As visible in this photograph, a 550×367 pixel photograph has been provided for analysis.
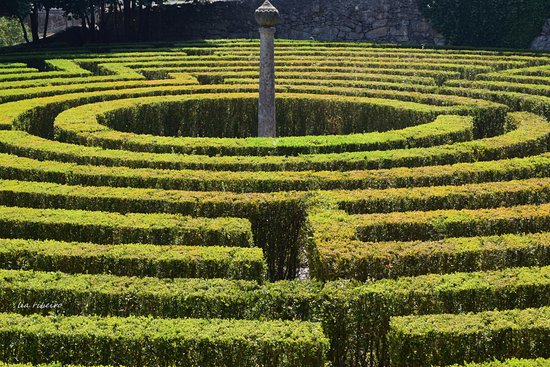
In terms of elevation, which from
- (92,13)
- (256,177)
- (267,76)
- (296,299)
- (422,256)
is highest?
(92,13)

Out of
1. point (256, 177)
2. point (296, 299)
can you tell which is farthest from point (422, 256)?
point (256, 177)

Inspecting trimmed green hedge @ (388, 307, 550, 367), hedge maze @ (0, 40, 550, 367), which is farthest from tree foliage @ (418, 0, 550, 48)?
trimmed green hedge @ (388, 307, 550, 367)

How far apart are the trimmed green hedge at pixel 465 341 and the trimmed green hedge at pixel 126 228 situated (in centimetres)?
352

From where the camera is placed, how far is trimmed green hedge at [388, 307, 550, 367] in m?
8.60

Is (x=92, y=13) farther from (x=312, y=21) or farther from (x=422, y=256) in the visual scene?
(x=422, y=256)

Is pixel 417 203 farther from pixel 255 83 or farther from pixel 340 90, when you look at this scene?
pixel 255 83

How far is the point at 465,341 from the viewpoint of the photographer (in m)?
8.60

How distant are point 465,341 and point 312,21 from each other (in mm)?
40808

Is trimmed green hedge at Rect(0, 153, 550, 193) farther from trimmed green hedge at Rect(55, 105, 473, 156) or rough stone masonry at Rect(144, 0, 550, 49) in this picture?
rough stone masonry at Rect(144, 0, 550, 49)

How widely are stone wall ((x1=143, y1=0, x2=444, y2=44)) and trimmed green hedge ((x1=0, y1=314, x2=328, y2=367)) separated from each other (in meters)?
39.9

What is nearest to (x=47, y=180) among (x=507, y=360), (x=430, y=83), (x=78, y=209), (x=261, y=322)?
(x=78, y=209)

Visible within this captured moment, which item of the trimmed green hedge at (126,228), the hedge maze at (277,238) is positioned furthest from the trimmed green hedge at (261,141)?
the trimmed green hedge at (126,228)

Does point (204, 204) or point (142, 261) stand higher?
point (204, 204)

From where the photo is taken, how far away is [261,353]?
8.42 metres
